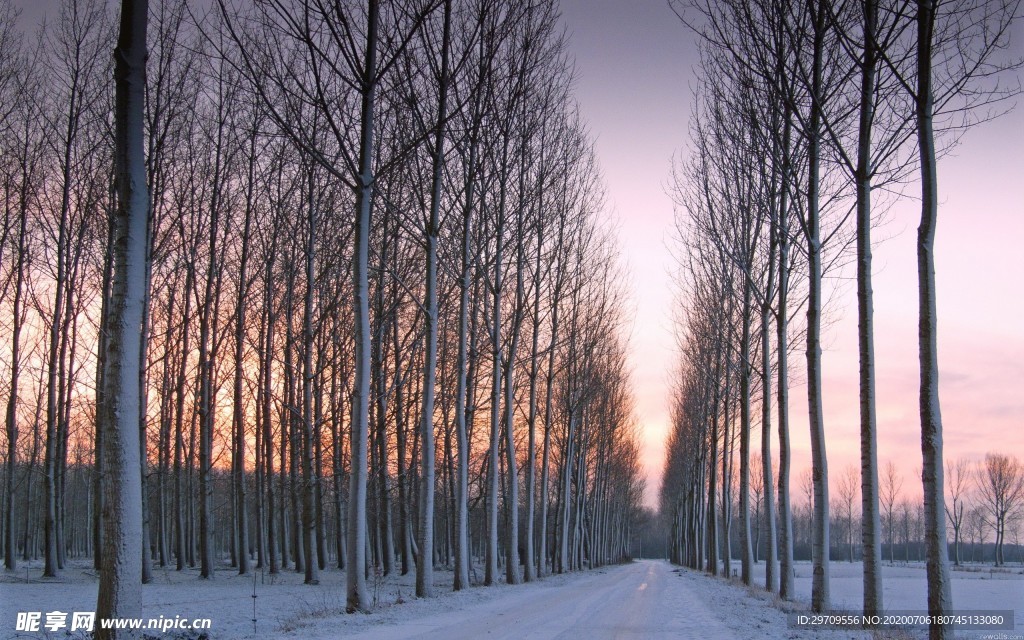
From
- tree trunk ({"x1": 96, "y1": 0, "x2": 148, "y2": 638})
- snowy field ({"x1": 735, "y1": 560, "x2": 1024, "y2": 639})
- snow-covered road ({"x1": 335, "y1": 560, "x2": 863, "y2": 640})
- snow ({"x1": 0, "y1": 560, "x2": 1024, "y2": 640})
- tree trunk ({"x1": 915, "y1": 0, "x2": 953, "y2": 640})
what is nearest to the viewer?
tree trunk ({"x1": 96, "y1": 0, "x2": 148, "y2": 638})

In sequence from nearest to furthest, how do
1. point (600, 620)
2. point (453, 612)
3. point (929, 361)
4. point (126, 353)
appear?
point (126, 353), point (929, 361), point (600, 620), point (453, 612)

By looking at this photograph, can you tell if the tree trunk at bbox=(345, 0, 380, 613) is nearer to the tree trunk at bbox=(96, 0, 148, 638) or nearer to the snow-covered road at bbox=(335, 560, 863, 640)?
the snow-covered road at bbox=(335, 560, 863, 640)

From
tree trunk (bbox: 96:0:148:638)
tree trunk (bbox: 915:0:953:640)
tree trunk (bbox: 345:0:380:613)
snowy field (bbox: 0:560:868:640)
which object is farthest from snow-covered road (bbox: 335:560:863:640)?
tree trunk (bbox: 96:0:148:638)

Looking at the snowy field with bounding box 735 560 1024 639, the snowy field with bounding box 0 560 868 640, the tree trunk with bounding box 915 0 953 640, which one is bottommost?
the snowy field with bounding box 735 560 1024 639

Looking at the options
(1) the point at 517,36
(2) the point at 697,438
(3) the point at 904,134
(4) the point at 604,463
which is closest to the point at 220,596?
(1) the point at 517,36

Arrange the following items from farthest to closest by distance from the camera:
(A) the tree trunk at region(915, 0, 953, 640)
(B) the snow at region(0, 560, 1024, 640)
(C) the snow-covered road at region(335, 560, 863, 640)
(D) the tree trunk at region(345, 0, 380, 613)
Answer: (D) the tree trunk at region(345, 0, 380, 613), (B) the snow at region(0, 560, 1024, 640), (C) the snow-covered road at region(335, 560, 863, 640), (A) the tree trunk at region(915, 0, 953, 640)

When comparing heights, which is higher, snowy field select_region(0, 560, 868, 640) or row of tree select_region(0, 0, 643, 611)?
row of tree select_region(0, 0, 643, 611)

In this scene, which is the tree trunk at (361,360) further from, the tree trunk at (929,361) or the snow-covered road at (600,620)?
the tree trunk at (929,361)

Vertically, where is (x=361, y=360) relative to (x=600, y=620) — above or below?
above

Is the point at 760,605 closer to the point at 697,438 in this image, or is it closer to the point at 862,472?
the point at 862,472

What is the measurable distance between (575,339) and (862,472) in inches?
731

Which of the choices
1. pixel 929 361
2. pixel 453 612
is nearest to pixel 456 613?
pixel 453 612

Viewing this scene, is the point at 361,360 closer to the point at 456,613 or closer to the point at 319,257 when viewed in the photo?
the point at 456,613

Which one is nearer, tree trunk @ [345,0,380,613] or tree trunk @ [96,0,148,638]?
tree trunk @ [96,0,148,638]
